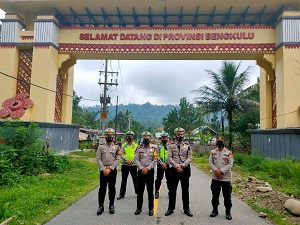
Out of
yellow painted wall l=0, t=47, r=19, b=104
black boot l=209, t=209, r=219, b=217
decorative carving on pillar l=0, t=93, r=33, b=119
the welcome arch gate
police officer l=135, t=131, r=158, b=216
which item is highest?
the welcome arch gate

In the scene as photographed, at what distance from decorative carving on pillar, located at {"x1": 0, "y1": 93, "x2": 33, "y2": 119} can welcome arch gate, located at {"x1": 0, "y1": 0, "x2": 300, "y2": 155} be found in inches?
4.2

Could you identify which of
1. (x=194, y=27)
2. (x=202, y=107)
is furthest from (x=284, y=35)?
(x=202, y=107)

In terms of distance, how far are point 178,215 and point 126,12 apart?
13299 mm

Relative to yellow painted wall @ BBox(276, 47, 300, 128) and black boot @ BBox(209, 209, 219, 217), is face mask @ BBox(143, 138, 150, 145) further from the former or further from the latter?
yellow painted wall @ BBox(276, 47, 300, 128)

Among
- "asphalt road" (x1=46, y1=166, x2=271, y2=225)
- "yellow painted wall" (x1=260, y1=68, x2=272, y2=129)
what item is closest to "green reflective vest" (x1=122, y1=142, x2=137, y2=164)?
"asphalt road" (x1=46, y1=166, x2=271, y2=225)

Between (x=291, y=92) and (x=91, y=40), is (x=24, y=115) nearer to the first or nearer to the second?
(x=91, y=40)

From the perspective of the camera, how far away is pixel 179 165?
19.7 ft

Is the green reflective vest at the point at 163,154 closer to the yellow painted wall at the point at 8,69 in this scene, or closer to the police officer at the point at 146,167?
the police officer at the point at 146,167

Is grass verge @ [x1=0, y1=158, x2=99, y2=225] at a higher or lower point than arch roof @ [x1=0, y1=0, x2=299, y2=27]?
lower

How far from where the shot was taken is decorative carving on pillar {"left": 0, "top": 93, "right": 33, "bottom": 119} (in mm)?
14992

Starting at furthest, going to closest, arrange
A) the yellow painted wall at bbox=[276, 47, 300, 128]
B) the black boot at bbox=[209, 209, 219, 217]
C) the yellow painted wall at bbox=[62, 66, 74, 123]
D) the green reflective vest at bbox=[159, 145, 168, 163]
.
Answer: the yellow painted wall at bbox=[62, 66, 74, 123] → the yellow painted wall at bbox=[276, 47, 300, 128] → the green reflective vest at bbox=[159, 145, 168, 163] → the black boot at bbox=[209, 209, 219, 217]

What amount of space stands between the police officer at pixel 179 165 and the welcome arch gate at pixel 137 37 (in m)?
10.3

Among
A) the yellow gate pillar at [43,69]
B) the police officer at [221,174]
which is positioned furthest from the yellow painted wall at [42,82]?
the police officer at [221,174]

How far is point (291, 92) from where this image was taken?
47.4 ft
